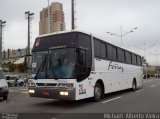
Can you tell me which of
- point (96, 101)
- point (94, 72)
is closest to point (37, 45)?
point (94, 72)

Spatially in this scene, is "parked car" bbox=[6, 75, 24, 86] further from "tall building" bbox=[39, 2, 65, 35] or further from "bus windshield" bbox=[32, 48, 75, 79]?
"bus windshield" bbox=[32, 48, 75, 79]

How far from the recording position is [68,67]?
1233 centimetres

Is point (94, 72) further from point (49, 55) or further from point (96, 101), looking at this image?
point (49, 55)

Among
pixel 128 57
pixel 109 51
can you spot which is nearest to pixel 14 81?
pixel 128 57

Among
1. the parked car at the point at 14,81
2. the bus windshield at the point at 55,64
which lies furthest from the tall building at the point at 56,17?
the bus windshield at the point at 55,64

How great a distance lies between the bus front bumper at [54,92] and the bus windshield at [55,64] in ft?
1.70

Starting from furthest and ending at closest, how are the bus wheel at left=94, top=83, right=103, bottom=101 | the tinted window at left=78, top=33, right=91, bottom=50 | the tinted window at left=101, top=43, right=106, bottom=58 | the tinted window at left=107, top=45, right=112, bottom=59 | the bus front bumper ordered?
the tinted window at left=107, top=45, right=112, bottom=59, the tinted window at left=101, top=43, right=106, bottom=58, the bus wheel at left=94, top=83, right=103, bottom=101, the tinted window at left=78, top=33, right=91, bottom=50, the bus front bumper

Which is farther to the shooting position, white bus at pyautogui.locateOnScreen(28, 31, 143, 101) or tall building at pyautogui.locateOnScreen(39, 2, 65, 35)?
tall building at pyautogui.locateOnScreen(39, 2, 65, 35)

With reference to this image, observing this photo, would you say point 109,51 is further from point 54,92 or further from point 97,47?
point 54,92

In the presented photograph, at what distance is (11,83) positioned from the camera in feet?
152

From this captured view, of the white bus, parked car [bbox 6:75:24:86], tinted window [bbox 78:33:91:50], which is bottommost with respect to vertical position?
parked car [bbox 6:75:24:86]

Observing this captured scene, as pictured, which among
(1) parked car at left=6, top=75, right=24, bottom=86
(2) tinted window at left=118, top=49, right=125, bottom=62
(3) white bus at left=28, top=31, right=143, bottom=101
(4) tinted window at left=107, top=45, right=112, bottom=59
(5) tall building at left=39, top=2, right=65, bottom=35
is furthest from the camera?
(5) tall building at left=39, top=2, right=65, bottom=35

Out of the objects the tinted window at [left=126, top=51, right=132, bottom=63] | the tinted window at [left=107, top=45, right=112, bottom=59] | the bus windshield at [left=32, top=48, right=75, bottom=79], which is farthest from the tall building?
the bus windshield at [left=32, top=48, right=75, bottom=79]

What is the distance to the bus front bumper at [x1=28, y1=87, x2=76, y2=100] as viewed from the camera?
1203 cm
